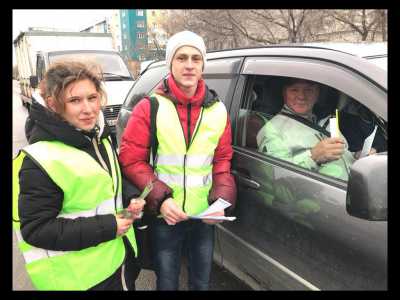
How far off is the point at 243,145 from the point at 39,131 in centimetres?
133

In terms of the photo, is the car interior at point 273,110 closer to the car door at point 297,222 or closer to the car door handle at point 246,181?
the car door at point 297,222

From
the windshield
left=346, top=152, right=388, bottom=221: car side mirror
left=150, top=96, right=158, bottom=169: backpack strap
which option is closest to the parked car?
left=346, top=152, right=388, bottom=221: car side mirror

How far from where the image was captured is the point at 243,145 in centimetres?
239

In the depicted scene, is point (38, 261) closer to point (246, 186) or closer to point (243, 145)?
point (246, 186)

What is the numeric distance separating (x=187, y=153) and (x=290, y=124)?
767 mm

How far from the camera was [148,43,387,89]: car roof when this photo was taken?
166 cm

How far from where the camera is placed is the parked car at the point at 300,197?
1.53m

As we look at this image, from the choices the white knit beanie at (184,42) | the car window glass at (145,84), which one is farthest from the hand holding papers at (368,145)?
the car window glass at (145,84)

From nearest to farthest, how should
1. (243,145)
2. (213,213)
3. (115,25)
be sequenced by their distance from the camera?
1. (213,213)
2. (243,145)
3. (115,25)

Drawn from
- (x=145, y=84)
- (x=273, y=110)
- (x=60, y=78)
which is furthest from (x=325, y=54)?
(x=145, y=84)

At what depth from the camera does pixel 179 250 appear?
7.08 feet

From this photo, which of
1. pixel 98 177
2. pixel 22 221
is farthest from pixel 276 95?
pixel 22 221

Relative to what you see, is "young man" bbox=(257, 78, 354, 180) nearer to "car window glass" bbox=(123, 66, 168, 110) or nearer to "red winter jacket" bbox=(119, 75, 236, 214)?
"red winter jacket" bbox=(119, 75, 236, 214)
